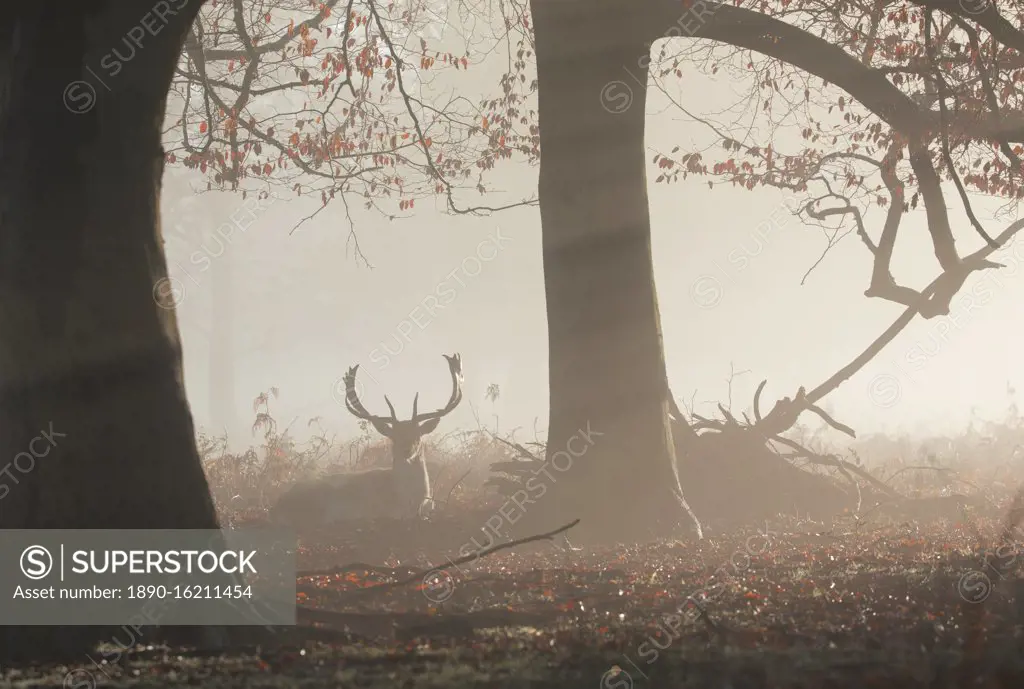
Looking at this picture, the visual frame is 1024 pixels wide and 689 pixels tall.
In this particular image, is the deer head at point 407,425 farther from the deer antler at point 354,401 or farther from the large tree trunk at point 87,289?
the large tree trunk at point 87,289

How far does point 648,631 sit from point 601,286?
3808 mm

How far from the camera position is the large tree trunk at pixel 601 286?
6.76 meters

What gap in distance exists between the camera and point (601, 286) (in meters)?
6.75

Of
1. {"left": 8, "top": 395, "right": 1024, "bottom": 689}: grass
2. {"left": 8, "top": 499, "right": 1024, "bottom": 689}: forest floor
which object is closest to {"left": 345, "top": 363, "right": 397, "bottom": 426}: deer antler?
{"left": 8, "top": 395, "right": 1024, "bottom": 689}: grass

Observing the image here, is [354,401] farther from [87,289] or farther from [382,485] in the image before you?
[87,289]

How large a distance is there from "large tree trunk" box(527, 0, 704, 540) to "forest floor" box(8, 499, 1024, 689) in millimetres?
1382

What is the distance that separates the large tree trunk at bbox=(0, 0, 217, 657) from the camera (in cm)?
333

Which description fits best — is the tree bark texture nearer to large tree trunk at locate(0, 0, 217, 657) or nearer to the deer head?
the deer head

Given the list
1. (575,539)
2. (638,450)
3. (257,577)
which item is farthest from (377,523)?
(257,577)

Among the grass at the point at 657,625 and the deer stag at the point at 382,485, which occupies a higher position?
the deer stag at the point at 382,485

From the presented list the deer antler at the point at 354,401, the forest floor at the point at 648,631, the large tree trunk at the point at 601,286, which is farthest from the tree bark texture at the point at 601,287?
the deer antler at the point at 354,401

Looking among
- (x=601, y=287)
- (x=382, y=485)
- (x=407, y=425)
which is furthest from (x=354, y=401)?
(x=601, y=287)

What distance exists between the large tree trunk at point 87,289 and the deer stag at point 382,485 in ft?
17.6

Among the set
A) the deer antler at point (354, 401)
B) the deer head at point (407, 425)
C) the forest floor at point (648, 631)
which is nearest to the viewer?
the forest floor at point (648, 631)
